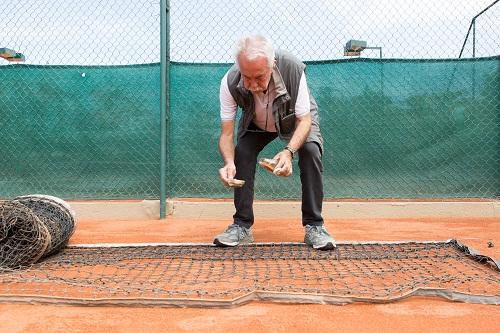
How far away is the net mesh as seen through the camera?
1.93 metres

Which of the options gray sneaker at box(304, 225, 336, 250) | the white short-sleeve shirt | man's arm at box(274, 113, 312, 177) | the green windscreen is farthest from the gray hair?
the green windscreen

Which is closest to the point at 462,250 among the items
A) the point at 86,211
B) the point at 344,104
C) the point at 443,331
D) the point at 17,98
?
the point at 443,331

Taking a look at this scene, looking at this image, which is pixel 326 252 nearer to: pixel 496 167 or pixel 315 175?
pixel 315 175

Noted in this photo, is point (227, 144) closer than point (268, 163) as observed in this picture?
No

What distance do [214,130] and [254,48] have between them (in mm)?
2193

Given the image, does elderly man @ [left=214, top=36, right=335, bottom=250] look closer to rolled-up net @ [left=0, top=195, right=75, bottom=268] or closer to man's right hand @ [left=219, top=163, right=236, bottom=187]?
man's right hand @ [left=219, top=163, right=236, bottom=187]

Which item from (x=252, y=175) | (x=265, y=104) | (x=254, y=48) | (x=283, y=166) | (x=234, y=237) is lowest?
(x=234, y=237)

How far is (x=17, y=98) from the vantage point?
15.5 ft

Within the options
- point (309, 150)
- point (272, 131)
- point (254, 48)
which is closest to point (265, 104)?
point (272, 131)

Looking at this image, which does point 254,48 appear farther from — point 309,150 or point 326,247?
point 326,247

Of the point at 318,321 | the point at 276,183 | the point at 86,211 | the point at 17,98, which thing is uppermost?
the point at 17,98

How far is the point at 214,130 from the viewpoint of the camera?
15.4 ft

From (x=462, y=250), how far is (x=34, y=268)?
7.09 feet

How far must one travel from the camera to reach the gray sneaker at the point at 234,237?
9.92 feet
